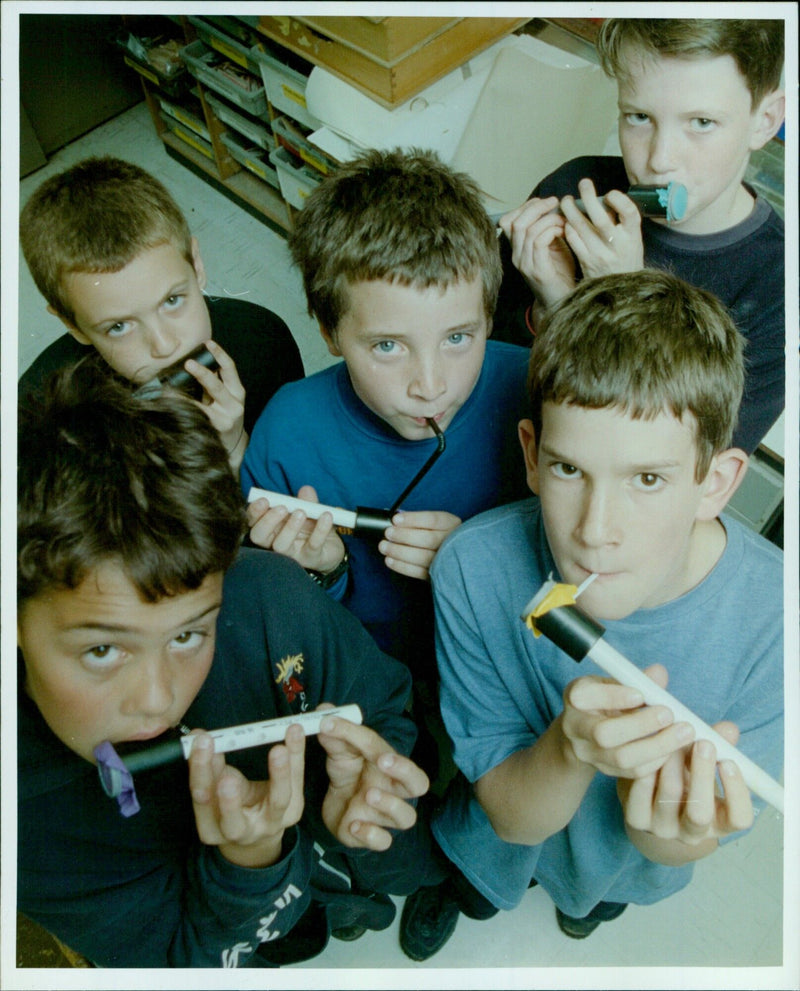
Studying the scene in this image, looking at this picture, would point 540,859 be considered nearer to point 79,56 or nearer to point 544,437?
point 544,437

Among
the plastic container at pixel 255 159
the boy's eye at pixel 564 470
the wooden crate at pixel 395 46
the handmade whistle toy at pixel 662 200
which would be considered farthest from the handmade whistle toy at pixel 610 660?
the plastic container at pixel 255 159

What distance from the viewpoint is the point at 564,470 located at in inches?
25.0

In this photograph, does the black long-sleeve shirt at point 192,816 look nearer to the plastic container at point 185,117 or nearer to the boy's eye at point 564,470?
the boy's eye at point 564,470

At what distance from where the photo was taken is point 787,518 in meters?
0.70

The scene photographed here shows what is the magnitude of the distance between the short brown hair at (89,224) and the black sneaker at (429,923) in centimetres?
98

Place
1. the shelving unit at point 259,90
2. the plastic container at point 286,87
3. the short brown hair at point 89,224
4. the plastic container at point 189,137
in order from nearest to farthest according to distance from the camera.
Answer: the short brown hair at point 89,224 < the shelving unit at point 259,90 < the plastic container at point 286,87 < the plastic container at point 189,137

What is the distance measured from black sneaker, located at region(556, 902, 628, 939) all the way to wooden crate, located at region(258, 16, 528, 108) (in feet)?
4.20

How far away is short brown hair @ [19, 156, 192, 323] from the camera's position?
2.84 feet

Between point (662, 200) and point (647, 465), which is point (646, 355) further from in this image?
point (662, 200)

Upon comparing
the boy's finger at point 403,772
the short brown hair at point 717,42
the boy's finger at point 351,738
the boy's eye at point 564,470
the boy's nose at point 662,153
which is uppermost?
the short brown hair at point 717,42

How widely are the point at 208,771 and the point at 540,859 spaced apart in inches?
18.7

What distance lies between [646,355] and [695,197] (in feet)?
0.89

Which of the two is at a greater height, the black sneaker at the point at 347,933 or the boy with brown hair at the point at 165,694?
the boy with brown hair at the point at 165,694

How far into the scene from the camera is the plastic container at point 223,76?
1.51 m
